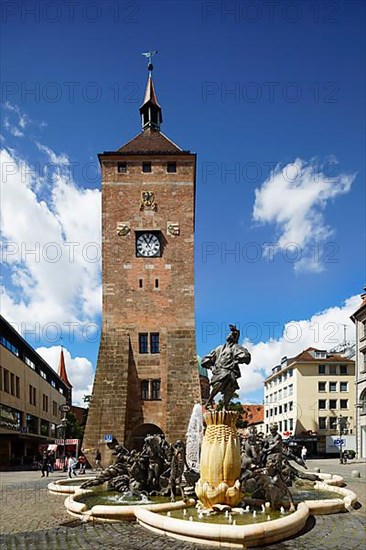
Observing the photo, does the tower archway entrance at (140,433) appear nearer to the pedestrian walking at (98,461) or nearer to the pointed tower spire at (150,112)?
the pedestrian walking at (98,461)

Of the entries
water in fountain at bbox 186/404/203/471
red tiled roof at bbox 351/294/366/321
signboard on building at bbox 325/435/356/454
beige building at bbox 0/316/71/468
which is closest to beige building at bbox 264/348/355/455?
signboard on building at bbox 325/435/356/454

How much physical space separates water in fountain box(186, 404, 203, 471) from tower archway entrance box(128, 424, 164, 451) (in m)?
6.20

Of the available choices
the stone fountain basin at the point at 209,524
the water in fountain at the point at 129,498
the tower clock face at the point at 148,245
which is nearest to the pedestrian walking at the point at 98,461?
the tower clock face at the point at 148,245

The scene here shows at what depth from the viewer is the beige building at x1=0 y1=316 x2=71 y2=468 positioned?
4372cm

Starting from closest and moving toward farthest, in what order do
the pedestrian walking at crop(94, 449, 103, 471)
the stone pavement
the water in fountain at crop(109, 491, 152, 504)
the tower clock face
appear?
the stone pavement
the water in fountain at crop(109, 491, 152, 504)
the pedestrian walking at crop(94, 449, 103, 471)
the tower clock face

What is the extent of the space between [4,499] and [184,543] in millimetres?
10317

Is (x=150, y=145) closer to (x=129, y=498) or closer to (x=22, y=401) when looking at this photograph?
(x=22, y=401)

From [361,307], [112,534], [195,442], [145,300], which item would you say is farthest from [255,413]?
[112,534]

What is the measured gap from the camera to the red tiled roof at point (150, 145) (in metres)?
42.4

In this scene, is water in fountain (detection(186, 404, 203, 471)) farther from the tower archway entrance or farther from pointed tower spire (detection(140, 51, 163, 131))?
pointed tower spire (detection(140, 51, 163, 131))

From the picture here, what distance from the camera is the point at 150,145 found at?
1736 inches

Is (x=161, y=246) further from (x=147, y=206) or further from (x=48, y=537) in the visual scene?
(x=48, y=537)

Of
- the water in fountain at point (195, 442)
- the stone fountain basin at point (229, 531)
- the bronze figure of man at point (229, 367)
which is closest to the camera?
the stone fountain basin at point (229, 531)

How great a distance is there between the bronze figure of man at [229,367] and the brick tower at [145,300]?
2490 cm
